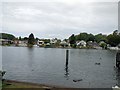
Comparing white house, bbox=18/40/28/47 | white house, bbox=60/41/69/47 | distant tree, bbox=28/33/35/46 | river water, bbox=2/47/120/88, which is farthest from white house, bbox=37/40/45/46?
river water, bbox=2/47/120/88

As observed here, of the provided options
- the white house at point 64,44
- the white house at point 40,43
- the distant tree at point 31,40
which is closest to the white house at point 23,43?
the distant tree at point 31,40

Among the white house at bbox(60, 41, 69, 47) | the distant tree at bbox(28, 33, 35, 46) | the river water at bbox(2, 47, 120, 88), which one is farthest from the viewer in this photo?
the white house at bbox(60, 41, 69, 47)

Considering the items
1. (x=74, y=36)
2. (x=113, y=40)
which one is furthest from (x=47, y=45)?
(x=113, y=40)

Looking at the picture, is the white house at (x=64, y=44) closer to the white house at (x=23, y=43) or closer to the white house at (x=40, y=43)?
the white house at (x=40, y=43)

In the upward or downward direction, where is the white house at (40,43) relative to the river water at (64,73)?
upward

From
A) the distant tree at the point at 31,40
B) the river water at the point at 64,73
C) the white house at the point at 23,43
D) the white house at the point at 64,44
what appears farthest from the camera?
the white house at the point at 23,43

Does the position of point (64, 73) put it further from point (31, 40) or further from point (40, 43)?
point (40, 43)

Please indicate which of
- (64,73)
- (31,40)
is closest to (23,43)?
(31,40)

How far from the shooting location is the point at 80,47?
135875 millimetres

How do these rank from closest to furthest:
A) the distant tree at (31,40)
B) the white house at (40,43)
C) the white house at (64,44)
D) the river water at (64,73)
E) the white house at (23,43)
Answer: the river water at (64,73), the distant tree at (31,40), the white house at (64,44), the white house at (40,43), the white house at (23,43)

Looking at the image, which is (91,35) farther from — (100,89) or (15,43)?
(100,89)

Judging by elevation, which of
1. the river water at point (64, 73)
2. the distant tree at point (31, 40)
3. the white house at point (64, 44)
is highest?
the distant tree at point (31, 40)

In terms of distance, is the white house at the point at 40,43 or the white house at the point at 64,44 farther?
the white house at the point at 40,43

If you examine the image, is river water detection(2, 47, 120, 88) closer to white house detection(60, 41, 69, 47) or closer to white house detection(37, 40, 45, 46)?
white house detection(60, 41, 69, 47)
